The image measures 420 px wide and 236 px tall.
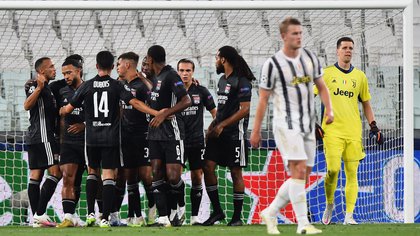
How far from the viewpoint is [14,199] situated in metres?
13.4

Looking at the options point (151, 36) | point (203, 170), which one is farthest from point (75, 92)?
point (151, 36)

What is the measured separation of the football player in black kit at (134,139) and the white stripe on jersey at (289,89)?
335 centimetres

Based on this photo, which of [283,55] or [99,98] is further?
[99,98]

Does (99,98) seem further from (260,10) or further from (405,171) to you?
(405,171)

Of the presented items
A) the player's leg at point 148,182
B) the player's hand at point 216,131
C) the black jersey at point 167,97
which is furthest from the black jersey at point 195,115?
the black jersey at point 167,97

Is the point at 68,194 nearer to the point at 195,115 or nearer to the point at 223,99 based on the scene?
the point at 195,115

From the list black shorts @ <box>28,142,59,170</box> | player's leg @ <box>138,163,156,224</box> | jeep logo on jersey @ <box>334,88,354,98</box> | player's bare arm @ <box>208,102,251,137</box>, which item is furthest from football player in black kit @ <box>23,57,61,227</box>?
jeep logo on jersey @ <box>334,88,354,98</box>

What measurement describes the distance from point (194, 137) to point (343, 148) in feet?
5.77

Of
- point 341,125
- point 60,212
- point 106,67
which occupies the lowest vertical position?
point 60,212

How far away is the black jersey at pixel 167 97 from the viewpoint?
10.6 m

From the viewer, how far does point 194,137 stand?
1155 cm

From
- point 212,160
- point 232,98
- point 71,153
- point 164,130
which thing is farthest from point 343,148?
point 71,153

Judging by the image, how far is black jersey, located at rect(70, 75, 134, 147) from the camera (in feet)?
35.3

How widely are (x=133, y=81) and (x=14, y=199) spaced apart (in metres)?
3.03
